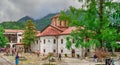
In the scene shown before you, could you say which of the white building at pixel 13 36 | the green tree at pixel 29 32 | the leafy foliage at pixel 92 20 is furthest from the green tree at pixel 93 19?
the white building at pixel 13 36

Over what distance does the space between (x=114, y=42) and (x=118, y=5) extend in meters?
3.44

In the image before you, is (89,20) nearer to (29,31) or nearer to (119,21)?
(119,21)

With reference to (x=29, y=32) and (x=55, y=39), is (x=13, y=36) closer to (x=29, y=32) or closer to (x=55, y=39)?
(x=29, y=32)

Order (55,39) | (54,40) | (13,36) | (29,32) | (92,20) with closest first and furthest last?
(92,20) < (55,39) < (54,40) < (29,32) < (13,36)

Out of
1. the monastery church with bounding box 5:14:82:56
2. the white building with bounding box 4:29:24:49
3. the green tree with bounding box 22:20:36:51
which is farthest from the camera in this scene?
the white building with bounding box 4:29:24:49

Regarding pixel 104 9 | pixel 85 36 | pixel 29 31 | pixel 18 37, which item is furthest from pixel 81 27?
pixel 18 37

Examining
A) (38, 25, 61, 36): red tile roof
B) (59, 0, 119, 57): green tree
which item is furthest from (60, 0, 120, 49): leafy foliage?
(38, 25, 61, 36): red tile roof

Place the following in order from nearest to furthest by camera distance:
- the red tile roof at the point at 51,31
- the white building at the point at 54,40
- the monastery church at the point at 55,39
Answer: the monastery church at the point at 55,39
the white building at the point at 54,40
the red tile roof at the point at 51,31

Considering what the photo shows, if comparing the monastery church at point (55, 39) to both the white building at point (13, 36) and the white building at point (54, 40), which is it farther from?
the white building at point (13, 36)

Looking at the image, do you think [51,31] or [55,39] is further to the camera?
[51,31]

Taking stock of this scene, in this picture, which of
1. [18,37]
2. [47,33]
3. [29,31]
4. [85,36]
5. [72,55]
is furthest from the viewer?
[18,37]

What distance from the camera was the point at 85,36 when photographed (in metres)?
29.8

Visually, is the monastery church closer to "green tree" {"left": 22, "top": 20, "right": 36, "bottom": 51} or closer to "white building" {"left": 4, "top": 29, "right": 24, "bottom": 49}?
"green tree" {"left": 22, "top": 20, "right": 36, "bottom": 51}

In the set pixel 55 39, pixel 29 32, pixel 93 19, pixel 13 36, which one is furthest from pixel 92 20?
pixel 13 36
